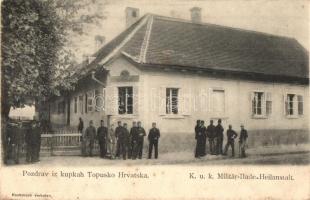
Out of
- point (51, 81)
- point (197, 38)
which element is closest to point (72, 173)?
point (51, 81)

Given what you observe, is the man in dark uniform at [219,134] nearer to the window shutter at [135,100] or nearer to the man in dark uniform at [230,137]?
the man in dark uniform at [230,137]

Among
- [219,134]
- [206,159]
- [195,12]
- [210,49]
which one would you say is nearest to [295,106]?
[219,134]

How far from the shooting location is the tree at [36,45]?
7.59 m

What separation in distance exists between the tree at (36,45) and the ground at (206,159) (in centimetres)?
143

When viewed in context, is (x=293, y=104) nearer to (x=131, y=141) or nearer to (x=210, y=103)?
(x=210, y=103)

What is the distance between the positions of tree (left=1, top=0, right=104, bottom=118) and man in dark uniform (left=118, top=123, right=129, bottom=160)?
6.80ft

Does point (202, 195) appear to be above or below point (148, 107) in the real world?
below

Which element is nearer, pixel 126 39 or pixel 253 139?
pixel 253 139

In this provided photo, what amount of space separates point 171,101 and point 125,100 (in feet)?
3.51

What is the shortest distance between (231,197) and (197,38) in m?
5.50

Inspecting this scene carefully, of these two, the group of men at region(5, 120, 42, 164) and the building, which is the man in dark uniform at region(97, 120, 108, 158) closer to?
the building

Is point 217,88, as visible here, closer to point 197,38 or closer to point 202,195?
point 197,38

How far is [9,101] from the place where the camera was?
778cm

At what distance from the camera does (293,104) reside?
10133mm
